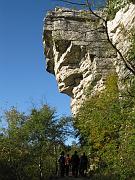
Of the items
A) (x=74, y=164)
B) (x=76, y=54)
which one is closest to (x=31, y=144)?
(x=74, y=164)

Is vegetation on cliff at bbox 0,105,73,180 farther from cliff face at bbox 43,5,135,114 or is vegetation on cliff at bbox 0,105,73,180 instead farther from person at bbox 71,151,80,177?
cliff face at bbox 43,5,135,114

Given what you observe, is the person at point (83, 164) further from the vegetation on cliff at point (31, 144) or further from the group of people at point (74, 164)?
the vegetation on cliff at point (31, 144)

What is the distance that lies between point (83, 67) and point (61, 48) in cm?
316

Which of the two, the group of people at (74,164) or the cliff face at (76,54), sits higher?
the cliff face at (76,54)

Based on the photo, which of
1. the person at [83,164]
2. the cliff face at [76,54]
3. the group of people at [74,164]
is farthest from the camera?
the cliff face at [76,54]

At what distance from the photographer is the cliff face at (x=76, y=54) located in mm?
46125

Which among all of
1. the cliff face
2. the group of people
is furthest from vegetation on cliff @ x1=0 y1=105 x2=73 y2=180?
the cliff face

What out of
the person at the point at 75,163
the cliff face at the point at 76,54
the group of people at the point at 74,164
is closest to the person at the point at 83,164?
the group of people at the point at 74,164

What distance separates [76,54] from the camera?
4806 cm

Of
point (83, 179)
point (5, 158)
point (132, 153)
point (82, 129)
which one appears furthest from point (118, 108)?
point (82, 129)

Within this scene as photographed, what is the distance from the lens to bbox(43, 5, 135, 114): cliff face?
46.1 m

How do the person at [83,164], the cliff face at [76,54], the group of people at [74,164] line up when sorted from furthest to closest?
the cliff face at [76,54], the person at [83,164], the group of people at [74,164]

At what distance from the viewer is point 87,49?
47000 millimetres

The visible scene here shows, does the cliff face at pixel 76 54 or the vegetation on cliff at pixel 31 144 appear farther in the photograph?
the cliff face at pixel 76 54
